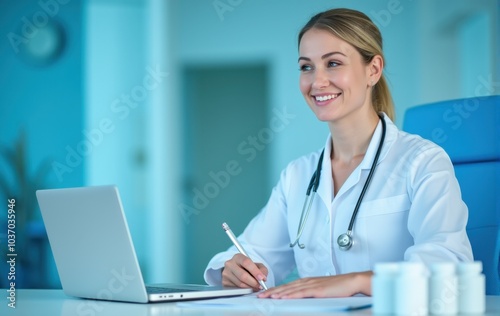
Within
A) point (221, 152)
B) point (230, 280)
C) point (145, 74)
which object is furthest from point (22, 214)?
point (230, 280)

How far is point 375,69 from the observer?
7.22 ft

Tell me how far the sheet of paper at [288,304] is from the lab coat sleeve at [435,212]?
0.70 ft

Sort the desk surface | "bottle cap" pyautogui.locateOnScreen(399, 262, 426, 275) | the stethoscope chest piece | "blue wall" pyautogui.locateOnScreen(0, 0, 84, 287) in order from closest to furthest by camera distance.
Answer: "bottle cap" pyautogui.locateOnScreen(399, 262, 426, 275) < the desk surface < the stethoscope chest piece < "blue wall" pyautogui.locateOnScreen(0, 0, 84, 287)

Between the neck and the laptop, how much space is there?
26.4 inches

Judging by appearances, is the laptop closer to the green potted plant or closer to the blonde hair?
the blonde hair

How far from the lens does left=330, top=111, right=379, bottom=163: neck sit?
2148mm

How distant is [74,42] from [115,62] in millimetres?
344

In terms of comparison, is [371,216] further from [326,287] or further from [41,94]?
[41,94]

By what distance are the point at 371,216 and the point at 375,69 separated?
0.49 m

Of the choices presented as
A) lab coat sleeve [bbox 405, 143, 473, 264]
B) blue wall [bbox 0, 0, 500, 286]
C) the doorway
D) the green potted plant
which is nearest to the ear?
lab coat sleeve [bbox 405, 143, 473, 264]

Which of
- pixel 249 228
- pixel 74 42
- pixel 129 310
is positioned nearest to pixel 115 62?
pixel 74 42

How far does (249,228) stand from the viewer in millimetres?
2213

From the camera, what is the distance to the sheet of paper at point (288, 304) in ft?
4.32

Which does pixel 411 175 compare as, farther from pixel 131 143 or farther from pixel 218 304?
pixel 131 143
